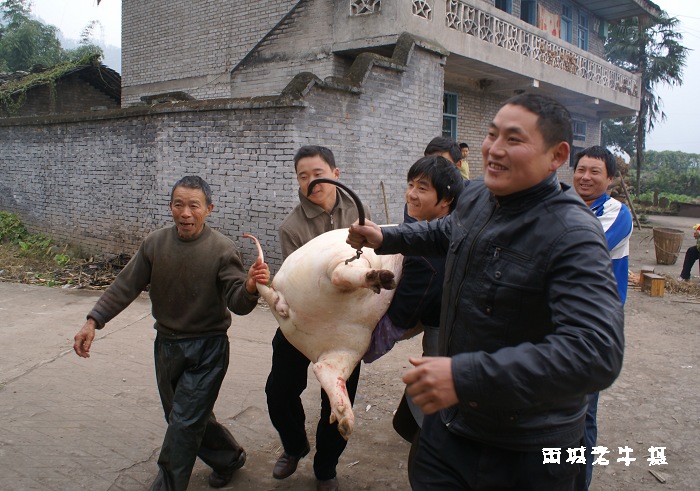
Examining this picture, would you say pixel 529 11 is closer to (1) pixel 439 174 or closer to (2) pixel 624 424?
(2) pixel 624 424

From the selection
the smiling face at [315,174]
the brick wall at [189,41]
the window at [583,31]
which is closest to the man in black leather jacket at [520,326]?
the smiling face at [315,174]

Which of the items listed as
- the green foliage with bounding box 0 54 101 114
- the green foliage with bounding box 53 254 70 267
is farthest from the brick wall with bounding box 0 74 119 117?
the green foliage with bounding box 53 254 70 267

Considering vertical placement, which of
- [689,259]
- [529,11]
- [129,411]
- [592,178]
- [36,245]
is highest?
[529,11]

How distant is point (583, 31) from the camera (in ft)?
55.2

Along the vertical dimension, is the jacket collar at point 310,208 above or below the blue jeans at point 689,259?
above

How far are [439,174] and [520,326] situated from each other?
1.12 meters

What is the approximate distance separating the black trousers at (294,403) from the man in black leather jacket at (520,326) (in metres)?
1.06

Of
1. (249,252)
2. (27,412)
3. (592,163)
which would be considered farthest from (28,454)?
(249,252)

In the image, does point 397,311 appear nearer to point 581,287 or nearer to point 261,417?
point 581,287

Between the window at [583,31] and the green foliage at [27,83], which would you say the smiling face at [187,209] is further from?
the window at [583,31]

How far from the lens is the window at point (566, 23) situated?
15508 millimetres

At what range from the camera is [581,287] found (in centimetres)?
137

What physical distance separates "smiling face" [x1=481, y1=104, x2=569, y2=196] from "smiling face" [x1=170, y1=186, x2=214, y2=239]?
1.59 m

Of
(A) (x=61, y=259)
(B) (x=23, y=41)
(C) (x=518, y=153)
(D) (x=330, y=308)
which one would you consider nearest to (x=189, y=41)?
(A) (x=61, y=259)
